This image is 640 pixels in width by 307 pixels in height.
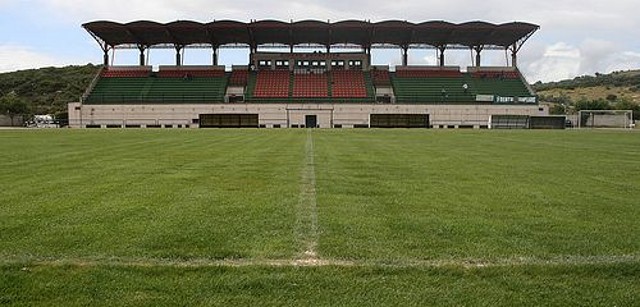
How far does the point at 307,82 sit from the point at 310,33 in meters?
7.38

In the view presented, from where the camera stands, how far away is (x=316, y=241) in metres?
6.47

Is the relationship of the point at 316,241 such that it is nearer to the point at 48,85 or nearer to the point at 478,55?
the point at 478,55

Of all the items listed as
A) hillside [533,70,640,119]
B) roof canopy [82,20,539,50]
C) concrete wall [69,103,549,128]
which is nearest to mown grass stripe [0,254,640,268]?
concrete wall [69,103,549,128]

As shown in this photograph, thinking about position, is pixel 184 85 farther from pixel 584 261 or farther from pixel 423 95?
pixel 584 261

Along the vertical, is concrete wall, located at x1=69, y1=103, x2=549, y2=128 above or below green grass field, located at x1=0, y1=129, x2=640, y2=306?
above

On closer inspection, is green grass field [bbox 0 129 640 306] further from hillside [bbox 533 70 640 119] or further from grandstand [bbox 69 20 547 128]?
hillside [bbox 533 70 640 119]

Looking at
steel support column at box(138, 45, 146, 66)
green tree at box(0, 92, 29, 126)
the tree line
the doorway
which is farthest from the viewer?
the tree line

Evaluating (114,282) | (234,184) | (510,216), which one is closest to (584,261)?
(510,216)

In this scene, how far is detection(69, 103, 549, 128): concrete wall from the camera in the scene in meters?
75.8

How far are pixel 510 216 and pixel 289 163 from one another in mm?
8978

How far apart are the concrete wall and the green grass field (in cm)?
6409

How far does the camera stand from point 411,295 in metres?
4.80

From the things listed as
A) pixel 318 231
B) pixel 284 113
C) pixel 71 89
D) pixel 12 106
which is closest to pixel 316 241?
pixel 318 231

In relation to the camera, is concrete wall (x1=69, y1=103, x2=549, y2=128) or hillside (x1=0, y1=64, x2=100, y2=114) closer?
concrete wall (x1=69, y1=103, x2=549, y2=128)
